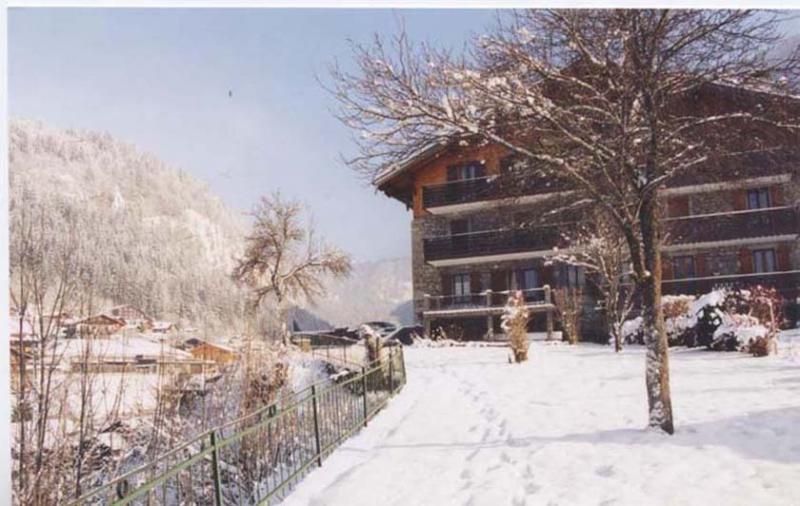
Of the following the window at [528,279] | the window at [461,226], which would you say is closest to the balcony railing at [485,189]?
the window at [461,226]

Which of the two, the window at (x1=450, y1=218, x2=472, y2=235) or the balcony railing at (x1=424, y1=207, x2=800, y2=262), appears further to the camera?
the window at (x1=450, y1=218, x2=472, y2=235)

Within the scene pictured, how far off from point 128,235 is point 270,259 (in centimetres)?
63

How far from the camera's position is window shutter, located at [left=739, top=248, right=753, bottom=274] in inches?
127

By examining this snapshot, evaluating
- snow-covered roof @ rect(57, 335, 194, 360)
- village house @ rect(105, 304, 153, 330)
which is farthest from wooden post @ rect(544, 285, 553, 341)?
village house @ rect(105, 304, 153, 330)

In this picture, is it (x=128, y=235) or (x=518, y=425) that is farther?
(x=518, y=425)

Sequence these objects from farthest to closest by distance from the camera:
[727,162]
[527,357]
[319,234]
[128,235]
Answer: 1. [527,357]
2. [727,162]
3. [319,234]
4. [128,235]

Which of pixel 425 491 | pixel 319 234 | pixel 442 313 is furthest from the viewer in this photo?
pixel 442 313

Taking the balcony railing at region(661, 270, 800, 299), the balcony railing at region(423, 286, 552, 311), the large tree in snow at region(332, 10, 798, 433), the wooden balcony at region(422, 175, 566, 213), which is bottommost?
the balcony railing at region(423, 286, 552, 311)

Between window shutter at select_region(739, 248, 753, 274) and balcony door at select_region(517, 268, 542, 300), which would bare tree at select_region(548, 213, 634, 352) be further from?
window shutter at select_region(739, 248, 753, 274)

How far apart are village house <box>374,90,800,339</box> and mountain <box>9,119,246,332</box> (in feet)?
2.85

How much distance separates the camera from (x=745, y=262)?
11.0 feet

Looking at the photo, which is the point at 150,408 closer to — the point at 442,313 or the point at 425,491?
the point at 425,491

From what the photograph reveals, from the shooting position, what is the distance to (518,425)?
10.6ft

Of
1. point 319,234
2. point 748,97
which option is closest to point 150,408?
point 319,234
